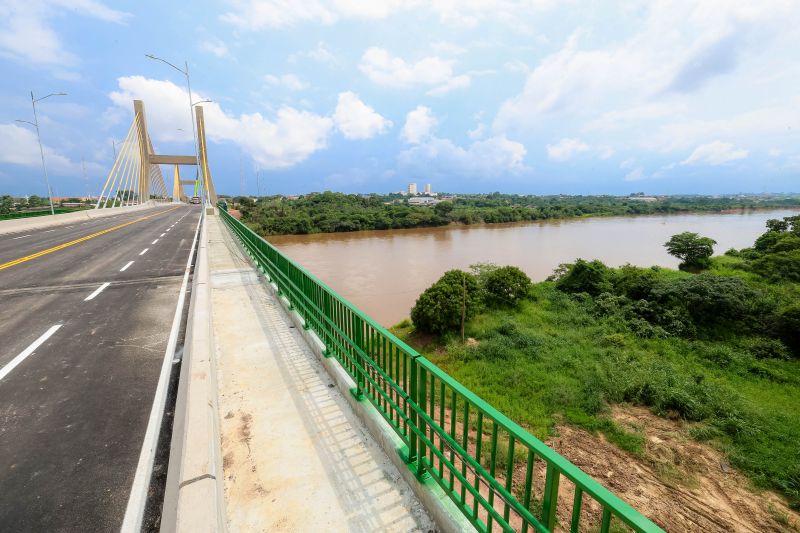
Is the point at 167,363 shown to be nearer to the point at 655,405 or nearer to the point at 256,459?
the point at 256,459

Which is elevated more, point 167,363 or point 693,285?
point 167,363

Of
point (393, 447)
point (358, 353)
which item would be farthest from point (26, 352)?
point (393, 447)

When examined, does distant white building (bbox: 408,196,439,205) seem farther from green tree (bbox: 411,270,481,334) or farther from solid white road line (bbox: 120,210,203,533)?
solid white road line (bbox: 120,210,203,533)

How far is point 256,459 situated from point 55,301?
7607 millimetres

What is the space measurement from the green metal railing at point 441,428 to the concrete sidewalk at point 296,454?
0.30m

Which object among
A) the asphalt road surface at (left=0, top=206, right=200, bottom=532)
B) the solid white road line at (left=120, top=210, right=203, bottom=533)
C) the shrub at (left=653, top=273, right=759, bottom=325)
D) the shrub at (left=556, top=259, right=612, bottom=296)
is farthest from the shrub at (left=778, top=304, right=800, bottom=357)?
the asphalt road surface at (left=0, top=206, right=200, bottom=532)

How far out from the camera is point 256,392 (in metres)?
4.31

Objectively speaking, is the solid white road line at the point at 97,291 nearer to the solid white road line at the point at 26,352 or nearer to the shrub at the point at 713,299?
the solid white road line at the point at 26,352

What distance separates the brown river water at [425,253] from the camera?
25.3m

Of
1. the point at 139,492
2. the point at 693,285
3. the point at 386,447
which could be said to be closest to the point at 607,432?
the point at 386,447

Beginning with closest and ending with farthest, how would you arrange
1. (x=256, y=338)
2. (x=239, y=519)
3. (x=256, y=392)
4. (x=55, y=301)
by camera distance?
(x=239, y=519) < (x=256, y=392) < (x=256, y=338) < (x=55, y=301)

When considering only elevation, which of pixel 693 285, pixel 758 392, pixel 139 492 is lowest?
pixel 758 392

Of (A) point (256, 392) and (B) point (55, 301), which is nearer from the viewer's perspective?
(A) point (256, 392)

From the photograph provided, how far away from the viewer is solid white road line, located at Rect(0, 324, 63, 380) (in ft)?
16.1
